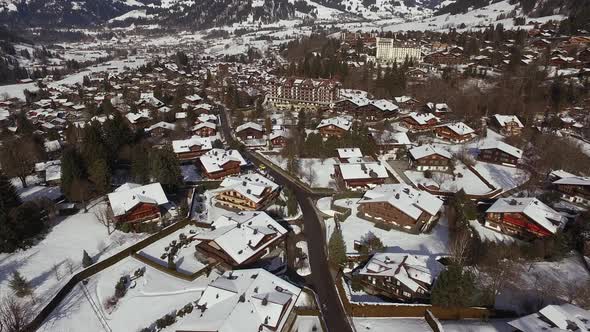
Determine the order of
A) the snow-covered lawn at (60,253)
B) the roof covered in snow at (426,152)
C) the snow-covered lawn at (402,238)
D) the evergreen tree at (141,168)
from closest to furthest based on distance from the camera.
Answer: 1. the snow-covered lawn at (60,253)
2. the snow-covered lawn at (402,238)
3. the evergreen tree at (141,168)
4. the roof covered in snow at (426,152)

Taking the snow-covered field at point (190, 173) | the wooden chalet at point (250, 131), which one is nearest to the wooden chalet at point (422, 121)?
the wooden chalet at point (250, 131)

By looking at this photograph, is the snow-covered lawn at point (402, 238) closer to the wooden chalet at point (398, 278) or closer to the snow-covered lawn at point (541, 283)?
the wooden chalet at point (398, 278)

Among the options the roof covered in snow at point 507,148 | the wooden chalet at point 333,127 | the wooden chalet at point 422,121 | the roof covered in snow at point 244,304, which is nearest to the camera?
the roof covered in snow at point 244,304

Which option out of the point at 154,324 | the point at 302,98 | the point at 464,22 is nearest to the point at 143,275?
the point at 154,324

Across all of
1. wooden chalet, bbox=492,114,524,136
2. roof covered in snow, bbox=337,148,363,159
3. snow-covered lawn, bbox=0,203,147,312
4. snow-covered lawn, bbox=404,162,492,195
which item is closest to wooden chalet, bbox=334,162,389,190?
roof covered in snow, bbox=337,148,363,159

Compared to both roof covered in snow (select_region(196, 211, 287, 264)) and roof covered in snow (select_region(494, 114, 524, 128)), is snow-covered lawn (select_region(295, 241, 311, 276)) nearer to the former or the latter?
roof covered in snow (select_region(196, 211, 287, 264))

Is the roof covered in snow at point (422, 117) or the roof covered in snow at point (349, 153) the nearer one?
→ the roof covered in snow at point (349, 153)

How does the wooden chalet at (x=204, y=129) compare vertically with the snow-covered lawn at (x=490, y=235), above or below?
above
